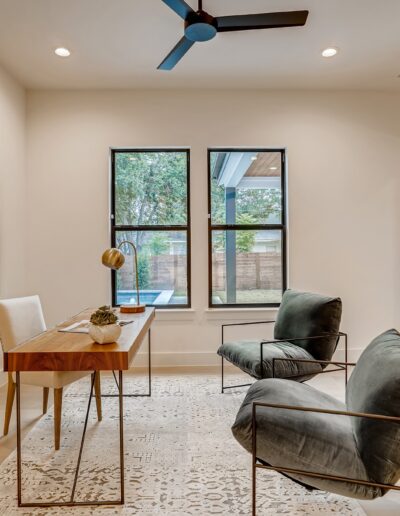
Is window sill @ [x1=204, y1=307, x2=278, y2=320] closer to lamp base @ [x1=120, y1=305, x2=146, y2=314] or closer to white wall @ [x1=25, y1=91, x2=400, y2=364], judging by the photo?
white wall @ [x1=25, y1=91, x2=400, y2=364]

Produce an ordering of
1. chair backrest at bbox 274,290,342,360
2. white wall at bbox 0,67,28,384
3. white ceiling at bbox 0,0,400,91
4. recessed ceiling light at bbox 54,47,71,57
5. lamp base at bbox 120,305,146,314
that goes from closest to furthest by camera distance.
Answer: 1. white ceiling at bbox 0,0,400,91
2. chair backrest at bbox 274,290,342,360
3. lamp base at bbox 120,305,146,314
4. recessed ceiling light at bbox 54,47,71,57
5. white wall at bbox 0,67,28,384

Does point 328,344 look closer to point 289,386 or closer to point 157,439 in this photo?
point 289,386

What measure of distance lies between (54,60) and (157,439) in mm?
3314

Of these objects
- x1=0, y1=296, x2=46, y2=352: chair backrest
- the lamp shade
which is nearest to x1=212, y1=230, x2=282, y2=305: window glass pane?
the lamp shade

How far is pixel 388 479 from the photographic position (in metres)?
1.39

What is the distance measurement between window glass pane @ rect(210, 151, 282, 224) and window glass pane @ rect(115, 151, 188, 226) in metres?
0.37

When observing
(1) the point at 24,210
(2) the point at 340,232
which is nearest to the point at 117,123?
(1) the point at 24,210

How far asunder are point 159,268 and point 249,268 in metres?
1.01

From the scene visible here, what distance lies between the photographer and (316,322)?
284 cm

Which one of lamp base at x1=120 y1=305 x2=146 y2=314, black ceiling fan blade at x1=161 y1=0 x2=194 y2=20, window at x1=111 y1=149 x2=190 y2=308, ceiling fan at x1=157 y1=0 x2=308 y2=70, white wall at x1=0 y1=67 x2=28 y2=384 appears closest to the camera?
black ceiling fan blade at x1=161 y1=0 x2=194 y2=20

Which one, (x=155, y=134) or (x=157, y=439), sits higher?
(x=155, y=134)

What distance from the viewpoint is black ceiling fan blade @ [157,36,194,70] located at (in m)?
2.54

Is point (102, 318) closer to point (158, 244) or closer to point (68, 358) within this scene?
point (68, 358)

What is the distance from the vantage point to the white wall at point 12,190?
350cm
